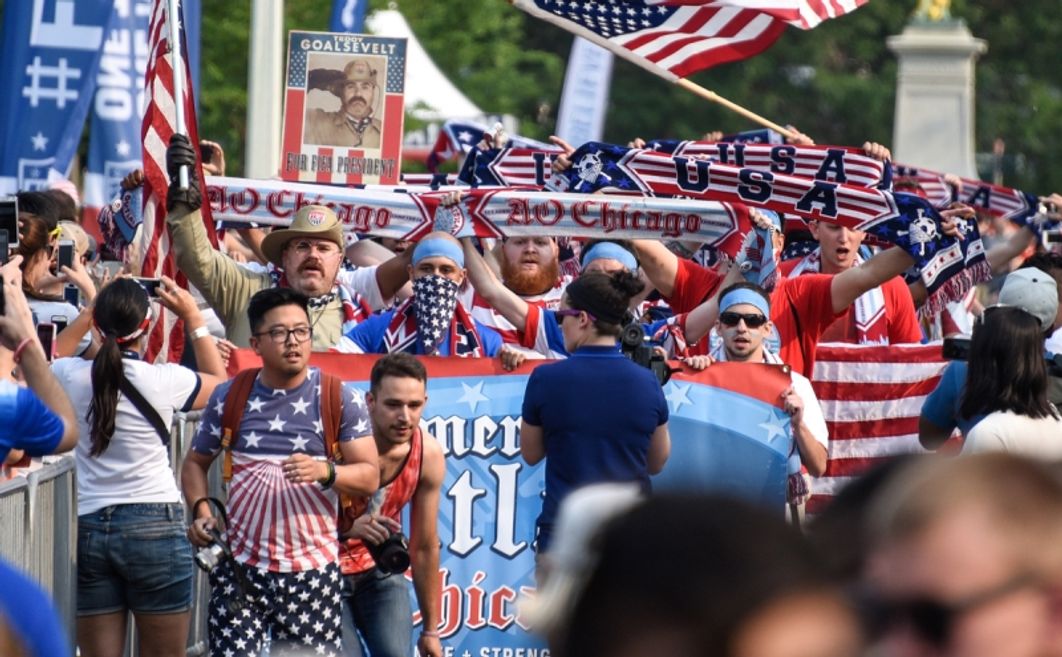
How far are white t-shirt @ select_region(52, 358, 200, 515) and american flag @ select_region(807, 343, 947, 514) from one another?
3554 millimetres

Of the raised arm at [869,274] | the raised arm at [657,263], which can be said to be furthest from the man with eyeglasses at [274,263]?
the raised arm at [869,274]

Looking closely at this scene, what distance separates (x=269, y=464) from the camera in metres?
6.86

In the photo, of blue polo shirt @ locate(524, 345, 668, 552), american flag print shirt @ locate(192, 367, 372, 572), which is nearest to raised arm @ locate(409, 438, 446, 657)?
blue polo shirt @ locate(524, 345, 668, 552)

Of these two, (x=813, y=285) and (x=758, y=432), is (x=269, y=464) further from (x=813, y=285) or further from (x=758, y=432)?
(x=813, y=285)

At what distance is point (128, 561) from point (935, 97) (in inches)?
1062

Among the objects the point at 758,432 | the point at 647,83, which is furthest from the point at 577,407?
the point at 647,83

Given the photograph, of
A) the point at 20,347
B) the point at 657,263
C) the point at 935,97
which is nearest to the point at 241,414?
the point at 20,347

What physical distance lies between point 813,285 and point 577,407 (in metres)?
2.25

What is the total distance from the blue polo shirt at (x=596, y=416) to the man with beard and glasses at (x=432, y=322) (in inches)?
53.0

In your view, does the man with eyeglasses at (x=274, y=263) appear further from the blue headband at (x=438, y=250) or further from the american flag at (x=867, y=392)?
the american flag at (x=867, y=392)

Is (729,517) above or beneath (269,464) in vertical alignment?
above

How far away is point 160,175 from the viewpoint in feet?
30.0

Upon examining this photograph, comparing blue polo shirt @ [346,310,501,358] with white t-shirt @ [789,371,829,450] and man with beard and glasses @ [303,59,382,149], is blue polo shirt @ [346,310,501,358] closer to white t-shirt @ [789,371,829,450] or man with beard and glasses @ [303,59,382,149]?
white t-shirt @ [789,371,829,450]

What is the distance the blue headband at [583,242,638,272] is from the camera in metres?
9.23
